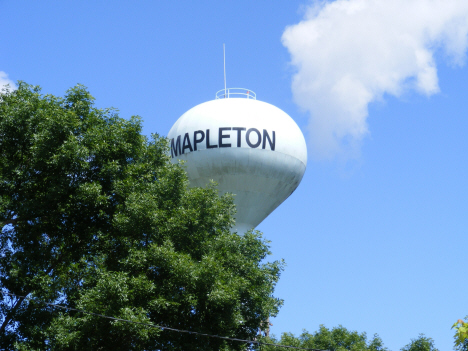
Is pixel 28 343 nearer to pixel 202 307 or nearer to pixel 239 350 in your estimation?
pixel 202 307

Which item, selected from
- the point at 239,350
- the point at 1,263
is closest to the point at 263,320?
the point at 239,350

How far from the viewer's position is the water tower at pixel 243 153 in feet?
98.8

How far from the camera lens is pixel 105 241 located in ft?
64.7

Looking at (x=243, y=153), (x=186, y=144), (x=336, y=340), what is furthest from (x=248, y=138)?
(x=336, y=340)

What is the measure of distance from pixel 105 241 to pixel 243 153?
11.5 meters

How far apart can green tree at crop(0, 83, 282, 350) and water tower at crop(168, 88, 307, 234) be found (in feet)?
28.4

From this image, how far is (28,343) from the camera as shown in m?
18.2

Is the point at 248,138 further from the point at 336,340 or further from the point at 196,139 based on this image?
the point at 336,340

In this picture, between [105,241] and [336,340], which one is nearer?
[105,241]

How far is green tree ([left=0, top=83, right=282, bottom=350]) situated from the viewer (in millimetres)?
18125

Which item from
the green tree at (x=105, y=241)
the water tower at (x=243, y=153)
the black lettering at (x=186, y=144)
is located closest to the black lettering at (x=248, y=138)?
the water tower at (x=243, y=153)

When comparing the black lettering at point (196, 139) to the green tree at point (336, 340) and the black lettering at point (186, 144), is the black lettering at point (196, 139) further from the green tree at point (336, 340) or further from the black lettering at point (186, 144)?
the green tree at point (336, 340)

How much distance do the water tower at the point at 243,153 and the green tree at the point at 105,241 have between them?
8.67 metres

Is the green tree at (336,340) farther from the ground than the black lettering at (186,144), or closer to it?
closer to it
